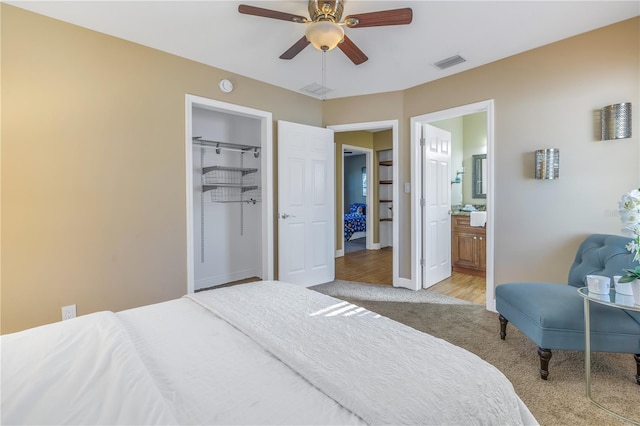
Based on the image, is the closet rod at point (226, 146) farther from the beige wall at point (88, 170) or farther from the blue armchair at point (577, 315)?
the blue armchair at point (577, 315)

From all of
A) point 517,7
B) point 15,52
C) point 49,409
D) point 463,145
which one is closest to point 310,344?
point 49,409

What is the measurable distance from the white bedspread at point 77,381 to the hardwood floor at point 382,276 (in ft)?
11.3

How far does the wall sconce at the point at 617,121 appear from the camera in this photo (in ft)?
7.76

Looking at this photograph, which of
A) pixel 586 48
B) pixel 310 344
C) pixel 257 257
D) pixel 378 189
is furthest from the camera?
pixel 378 189

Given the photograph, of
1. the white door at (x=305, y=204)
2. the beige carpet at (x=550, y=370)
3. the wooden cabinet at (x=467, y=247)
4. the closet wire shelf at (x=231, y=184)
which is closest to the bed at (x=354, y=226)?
the wooden cabinet at (x=467, y=247)

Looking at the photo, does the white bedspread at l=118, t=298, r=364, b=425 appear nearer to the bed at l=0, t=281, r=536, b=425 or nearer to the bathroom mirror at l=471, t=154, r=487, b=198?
the bed at l=0, t=281, r=536, b=425

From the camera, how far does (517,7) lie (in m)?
2.21

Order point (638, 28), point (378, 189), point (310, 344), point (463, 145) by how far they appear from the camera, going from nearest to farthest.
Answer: point (310, 344), point (638, 28), point (463, 145), point (378, 189)

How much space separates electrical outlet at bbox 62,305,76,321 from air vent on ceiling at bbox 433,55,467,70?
3.94m

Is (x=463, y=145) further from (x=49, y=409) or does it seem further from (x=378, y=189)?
(x=49, y=409)

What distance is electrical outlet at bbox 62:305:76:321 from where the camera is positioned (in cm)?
240

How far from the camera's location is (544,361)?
6.35 feet

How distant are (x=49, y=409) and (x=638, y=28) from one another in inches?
157

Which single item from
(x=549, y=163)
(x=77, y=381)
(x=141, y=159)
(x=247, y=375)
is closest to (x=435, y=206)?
(x=549, y=163)
